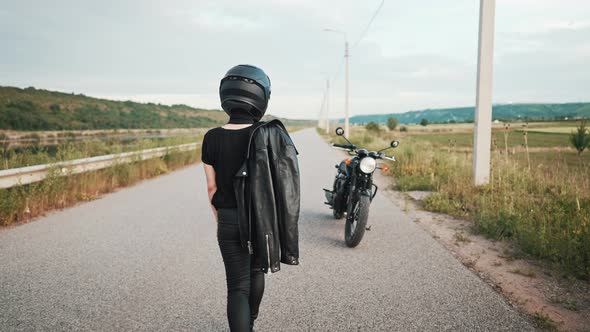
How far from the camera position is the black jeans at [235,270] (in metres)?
2.42

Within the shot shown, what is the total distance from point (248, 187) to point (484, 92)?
802 cm

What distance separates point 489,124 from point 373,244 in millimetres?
4997

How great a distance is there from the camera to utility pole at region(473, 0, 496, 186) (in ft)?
28.8

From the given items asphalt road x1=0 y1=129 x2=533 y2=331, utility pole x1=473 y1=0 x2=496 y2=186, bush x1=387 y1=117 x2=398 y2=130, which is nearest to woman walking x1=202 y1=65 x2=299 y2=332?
asphalt road x1=0 y1=129 x2=533 y2=331

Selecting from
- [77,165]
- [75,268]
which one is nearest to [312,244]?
[75,268]

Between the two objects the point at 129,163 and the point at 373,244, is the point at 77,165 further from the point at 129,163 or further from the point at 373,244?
the point at 373,244

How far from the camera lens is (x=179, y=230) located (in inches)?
245

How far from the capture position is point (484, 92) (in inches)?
350

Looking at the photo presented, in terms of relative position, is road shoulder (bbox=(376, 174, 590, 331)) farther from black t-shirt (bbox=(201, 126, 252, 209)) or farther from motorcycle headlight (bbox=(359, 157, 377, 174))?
black t-shirt (bbox=(201, 126, 252, 209))

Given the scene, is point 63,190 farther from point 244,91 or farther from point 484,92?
point 484,92

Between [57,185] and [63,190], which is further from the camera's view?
[63,190]

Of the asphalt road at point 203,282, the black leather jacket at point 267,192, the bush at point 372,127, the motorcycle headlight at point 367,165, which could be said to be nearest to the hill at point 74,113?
the bush at point 372,127

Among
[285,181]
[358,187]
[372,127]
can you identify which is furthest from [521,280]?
[372,127]

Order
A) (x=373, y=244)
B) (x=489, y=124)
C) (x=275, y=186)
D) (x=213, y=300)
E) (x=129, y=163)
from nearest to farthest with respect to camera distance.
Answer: (x=275, y=186) < (x=213, y=300) < (x=373, y=244) < (x=489, y=124) < (x=129, y=163)
